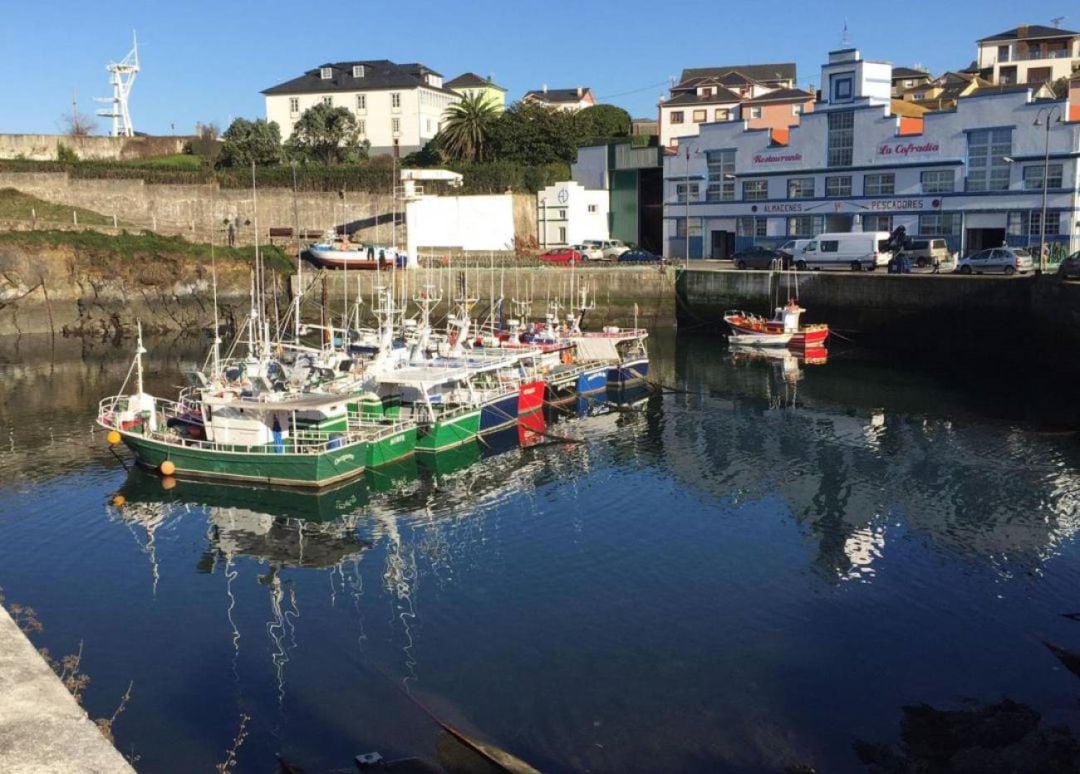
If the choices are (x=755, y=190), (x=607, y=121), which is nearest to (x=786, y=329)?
(x=755, y=190)

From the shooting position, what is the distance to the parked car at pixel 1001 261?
1836 inches

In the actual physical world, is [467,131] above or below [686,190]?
above

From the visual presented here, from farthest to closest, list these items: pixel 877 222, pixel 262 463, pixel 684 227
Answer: pixel 684 227, pixel 877 222, pixel 262 463

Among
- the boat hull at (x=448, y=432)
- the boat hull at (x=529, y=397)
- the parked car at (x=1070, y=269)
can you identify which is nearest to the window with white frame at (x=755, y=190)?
the parked car at (x=1070, y=269)

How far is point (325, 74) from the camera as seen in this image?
85.4m

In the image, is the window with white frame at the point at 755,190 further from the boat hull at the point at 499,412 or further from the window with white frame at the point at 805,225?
Answer: the boat hull at the point at 499,412

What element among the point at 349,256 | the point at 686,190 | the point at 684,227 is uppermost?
the point at 686,190

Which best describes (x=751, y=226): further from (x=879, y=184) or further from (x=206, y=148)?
(x=206, y=148)

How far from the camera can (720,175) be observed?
65.1 m

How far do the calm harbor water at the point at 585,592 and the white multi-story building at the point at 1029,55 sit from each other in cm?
7081

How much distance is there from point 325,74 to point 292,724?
3049 inches

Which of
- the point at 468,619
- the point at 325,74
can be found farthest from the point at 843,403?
the point at 325,74

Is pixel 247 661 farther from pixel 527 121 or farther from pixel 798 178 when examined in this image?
pixel 527 121

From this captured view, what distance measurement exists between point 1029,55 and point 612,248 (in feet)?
170
